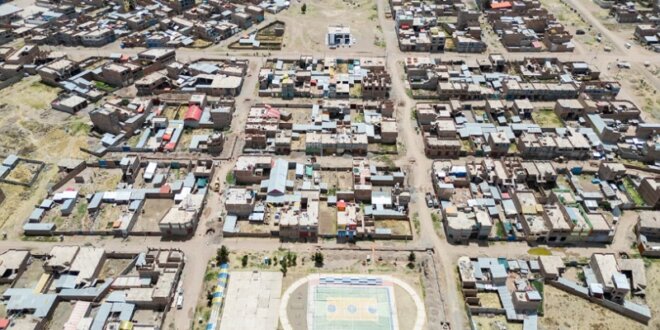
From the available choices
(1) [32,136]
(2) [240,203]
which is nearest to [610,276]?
(2) [240,203]

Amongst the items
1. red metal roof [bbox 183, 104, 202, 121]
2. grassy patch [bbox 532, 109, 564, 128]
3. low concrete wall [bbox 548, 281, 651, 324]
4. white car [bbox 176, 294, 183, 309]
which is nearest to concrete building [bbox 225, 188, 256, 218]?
white car [bbox 176, 294, 183, 309]

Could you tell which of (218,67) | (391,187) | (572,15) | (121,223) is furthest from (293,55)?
(572,15)

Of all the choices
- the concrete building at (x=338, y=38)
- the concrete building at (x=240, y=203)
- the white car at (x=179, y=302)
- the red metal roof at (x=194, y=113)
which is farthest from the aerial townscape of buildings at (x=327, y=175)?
the concrete building at (x=338, y=38)

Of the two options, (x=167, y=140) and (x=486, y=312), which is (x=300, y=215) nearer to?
(x=486, y=312)

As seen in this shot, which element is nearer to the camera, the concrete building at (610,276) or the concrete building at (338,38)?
the concrete building at (610,276)

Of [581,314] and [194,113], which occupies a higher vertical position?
[194,113]

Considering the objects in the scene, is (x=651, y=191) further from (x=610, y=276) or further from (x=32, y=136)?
(x=32, y=136)

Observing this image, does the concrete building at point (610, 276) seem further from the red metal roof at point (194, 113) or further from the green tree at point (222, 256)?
the red metal roof at point (194, 113)
